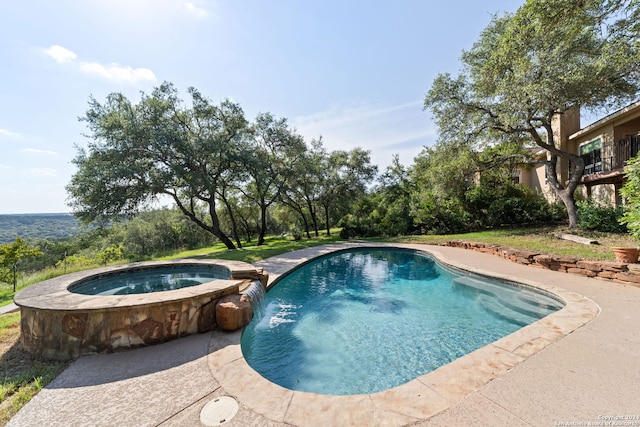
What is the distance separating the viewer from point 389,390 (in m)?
2.17

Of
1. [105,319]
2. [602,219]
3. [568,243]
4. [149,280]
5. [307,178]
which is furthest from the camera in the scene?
[307,178]

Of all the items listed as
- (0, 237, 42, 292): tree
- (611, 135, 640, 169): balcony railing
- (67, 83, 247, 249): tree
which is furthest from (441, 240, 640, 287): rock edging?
(0, 237, 42, 292): tree

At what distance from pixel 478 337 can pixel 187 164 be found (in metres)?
12.7

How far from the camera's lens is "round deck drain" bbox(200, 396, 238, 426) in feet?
6.14

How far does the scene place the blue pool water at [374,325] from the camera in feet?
10.3

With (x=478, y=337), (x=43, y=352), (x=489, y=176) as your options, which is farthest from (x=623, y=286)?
(x=489, y=176)

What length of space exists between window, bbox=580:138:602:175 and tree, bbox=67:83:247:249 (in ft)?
56.0

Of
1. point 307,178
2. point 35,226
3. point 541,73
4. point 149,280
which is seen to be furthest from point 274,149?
point 35,226

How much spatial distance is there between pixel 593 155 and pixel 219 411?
17.4 m

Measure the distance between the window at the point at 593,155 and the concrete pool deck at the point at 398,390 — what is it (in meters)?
12.9

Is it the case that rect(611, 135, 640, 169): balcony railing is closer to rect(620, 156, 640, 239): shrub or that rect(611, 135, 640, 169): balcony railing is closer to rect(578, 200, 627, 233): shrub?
rect(578, 200, 627, 233): shrub

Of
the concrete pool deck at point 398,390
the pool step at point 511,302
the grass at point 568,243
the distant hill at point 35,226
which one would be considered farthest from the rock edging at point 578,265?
the distant hill at point 35,226

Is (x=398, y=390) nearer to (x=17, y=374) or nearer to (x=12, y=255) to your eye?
(x=17, y=374)

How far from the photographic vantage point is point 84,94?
1078 centimetres
